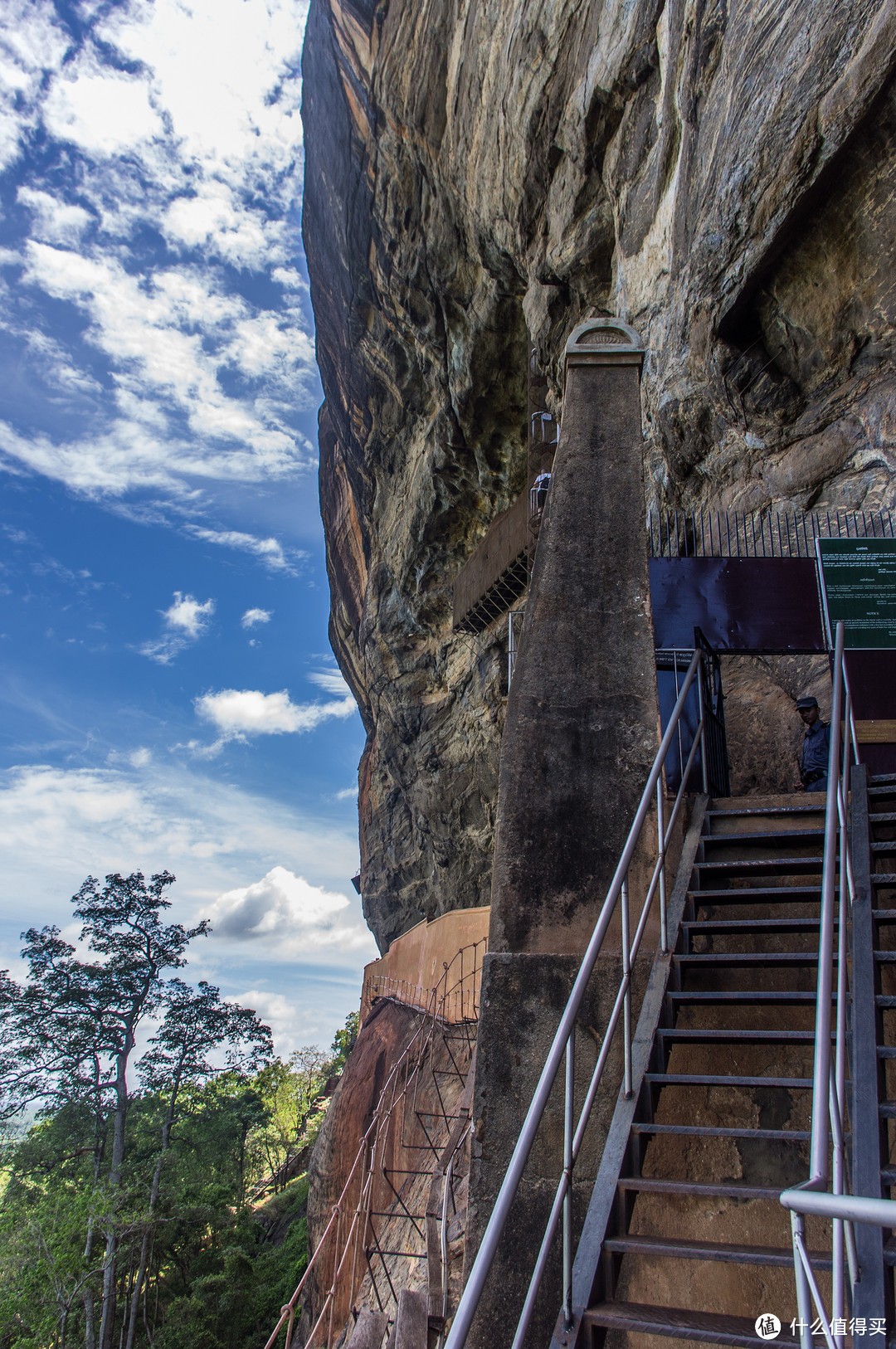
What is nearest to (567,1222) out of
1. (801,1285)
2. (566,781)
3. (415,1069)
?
(801,1285)

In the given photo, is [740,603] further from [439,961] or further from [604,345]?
[439,961]

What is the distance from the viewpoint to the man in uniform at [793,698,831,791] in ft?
19.5

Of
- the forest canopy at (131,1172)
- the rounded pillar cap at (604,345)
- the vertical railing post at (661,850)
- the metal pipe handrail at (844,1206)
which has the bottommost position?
the forest canopy at (131,1172)

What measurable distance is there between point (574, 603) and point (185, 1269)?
24.7 m

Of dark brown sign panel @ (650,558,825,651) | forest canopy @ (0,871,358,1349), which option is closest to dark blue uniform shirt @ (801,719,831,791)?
dark brown sign panel @ (650,558,825,651)

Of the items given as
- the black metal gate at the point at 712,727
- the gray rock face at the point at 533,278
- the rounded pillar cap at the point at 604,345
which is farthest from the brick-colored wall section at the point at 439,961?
the rounded pillar cap at the point at 604,345

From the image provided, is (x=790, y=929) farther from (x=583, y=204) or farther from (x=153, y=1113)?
(x=153, y=1113)

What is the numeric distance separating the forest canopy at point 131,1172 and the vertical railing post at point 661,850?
19.2 m

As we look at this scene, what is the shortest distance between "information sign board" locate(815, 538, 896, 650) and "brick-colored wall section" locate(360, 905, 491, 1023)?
5.34m

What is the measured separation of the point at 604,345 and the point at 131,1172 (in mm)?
27002

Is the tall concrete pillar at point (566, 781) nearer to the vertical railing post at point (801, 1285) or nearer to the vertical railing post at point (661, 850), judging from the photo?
the vertical railing post at point (661, 850)

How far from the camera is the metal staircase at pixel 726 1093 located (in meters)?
2.72

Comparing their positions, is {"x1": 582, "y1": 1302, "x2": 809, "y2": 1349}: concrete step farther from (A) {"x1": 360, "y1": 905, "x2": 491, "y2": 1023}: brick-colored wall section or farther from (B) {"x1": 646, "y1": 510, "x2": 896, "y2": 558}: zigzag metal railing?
(A) {"x1": 360, "y1": 905, "x2": 491, "y2": 1023}: brick-colored wall section

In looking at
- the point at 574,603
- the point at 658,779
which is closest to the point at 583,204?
the point at 574,603
